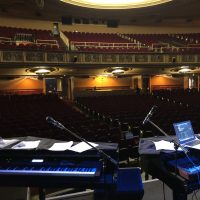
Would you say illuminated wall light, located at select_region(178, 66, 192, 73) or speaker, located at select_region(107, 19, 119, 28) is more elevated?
speaker, located at select_region(107, 19, 119, 28)

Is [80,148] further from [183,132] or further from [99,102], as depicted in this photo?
[99,102]

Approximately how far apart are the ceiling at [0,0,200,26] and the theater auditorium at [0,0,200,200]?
0.16 ft

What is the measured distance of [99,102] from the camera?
9516mm

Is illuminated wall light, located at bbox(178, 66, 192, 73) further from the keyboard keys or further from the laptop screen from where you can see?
the keyboard keys

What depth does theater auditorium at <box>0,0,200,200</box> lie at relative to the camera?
199 centimetres

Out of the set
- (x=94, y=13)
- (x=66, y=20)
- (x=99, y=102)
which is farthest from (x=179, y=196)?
(x=66, y=20)

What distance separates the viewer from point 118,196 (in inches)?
86.0

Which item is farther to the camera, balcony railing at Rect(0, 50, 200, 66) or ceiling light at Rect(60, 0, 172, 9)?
ceiling light at Rect(60, 0, 172, 9)

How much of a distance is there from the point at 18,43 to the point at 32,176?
9.87 meters

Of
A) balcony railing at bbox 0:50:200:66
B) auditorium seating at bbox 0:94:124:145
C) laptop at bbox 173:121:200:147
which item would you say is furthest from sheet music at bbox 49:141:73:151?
balcony railing at bbox 0:50:200:66

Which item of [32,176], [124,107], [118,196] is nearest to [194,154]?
[118,196]

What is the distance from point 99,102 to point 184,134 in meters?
7.38

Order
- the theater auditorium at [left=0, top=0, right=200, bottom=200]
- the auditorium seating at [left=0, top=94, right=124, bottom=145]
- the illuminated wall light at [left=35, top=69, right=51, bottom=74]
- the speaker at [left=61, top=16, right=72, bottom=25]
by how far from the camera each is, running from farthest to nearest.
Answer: the speaker at [left=61, top=16, right=72, bottom=25]
the illuminated wall light at [left=35, top=69, right=51, bottom=74]
the auditorium seating at [left=0, top=94, right=124, bottom=145]
the theater auditorium at [left=0, top=0, right=200, bottom=200]

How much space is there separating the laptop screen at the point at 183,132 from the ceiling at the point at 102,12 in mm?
8176
